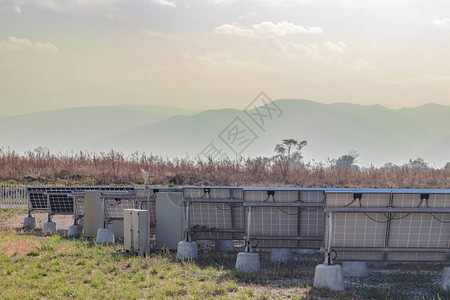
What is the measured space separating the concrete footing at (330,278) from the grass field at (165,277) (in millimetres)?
187

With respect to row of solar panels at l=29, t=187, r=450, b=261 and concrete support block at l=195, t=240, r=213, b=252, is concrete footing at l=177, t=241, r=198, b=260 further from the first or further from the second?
concrete support block at l=195, t=240, r=213, b=252

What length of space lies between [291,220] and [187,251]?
8.59ft

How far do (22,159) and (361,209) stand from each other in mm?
31420

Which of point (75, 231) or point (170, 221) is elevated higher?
point (170, 221)

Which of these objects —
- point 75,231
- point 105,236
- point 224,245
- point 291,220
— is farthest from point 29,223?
point 291,220

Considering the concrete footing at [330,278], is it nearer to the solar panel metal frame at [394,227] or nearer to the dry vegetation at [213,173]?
the solar panel metal frame at [394,227]

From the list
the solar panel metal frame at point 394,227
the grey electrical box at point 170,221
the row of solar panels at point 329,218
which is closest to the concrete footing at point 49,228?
the row of solar panels at point 329,218

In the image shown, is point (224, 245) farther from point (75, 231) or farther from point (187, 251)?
point (75, 231)

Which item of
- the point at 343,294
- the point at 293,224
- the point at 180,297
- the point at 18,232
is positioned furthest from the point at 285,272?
the point at 18,232

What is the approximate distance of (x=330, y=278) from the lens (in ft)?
35.8

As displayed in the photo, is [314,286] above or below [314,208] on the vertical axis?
below

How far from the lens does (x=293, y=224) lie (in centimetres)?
1334

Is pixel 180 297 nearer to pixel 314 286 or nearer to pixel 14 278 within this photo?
pixel 314 286

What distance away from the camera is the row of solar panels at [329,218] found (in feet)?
36.8
